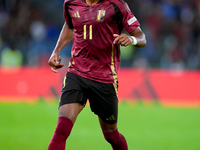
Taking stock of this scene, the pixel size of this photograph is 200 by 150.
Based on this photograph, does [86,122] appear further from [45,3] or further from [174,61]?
[45,3]

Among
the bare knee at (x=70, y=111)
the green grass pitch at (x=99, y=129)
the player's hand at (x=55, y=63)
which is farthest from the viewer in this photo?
the green grass pitch at (x=99, y=129)

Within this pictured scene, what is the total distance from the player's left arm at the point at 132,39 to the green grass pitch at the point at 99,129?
2764mm

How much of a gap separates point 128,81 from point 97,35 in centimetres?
794

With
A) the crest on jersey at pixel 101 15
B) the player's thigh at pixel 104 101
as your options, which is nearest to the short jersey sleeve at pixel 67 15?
the crest on jersey at pixel 101 15

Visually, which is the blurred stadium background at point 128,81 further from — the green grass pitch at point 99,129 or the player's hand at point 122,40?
the player's hand at point 122,40

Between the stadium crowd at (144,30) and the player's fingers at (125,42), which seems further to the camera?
the stadium crowd at (144,30)

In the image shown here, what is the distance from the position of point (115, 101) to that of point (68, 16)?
4.13ft

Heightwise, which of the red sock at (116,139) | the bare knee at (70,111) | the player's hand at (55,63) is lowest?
the red sock at (116,139)

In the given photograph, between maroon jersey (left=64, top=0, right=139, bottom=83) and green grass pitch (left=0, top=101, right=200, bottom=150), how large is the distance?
2412 mm

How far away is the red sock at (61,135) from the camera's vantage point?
398 centimetres

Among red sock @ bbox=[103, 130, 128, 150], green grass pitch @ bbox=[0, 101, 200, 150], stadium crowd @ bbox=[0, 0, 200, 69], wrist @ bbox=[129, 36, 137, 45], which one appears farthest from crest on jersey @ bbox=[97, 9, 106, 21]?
stadium crowd @ bbox=[0, 0, 200, 69]

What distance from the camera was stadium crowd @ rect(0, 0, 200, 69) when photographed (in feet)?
51.1

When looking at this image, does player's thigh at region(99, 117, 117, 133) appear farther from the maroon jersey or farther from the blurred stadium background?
the blurred stadium background

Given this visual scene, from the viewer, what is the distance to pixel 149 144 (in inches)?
284
